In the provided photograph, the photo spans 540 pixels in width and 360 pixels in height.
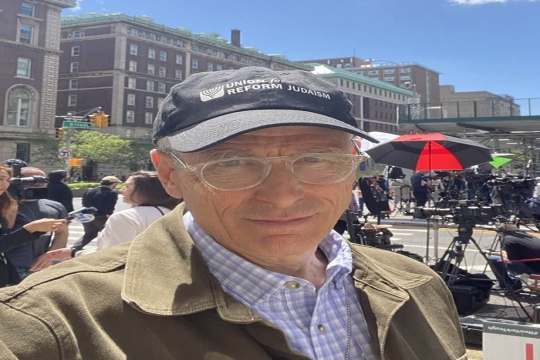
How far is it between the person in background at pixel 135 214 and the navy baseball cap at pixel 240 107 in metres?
2.94

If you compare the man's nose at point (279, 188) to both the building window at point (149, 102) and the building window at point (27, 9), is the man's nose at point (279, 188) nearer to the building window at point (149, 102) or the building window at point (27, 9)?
the building window at point (27, 9)

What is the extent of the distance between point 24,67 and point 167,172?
191 feet

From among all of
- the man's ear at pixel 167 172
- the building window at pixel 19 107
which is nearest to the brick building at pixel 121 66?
the building window at pixel 19 107

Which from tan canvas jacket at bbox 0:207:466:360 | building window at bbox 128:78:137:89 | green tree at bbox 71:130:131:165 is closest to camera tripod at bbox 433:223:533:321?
tan canvas jacket at bbox 0:207:466:360

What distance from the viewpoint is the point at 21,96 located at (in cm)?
5188

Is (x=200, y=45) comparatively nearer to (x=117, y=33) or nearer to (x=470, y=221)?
(x=117, y=33)

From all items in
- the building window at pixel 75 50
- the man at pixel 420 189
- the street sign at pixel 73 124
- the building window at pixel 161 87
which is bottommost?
the man at pixel 420 189

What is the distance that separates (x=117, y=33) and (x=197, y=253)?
236 feet

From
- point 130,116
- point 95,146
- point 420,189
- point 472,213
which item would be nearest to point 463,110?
point 420,189

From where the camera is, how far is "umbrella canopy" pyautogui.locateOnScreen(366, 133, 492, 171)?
10336 millimetres

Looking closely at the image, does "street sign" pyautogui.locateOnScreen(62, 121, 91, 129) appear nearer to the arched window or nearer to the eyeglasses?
the arched window

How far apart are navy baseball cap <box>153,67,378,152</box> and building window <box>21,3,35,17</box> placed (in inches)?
2336

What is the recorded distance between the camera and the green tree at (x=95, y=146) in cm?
5331

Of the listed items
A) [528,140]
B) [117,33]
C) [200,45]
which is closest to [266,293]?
[528,140]
